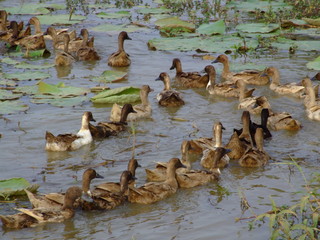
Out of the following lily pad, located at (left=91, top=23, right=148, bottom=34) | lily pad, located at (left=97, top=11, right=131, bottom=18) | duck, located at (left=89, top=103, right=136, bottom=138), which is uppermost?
lily pad, located at (left=97, top=11, right=131, bottom=18)

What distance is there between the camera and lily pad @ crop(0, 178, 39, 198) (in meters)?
7.36

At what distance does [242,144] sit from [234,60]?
5.15 meters

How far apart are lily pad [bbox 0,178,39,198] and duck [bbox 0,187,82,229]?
0.37 metres

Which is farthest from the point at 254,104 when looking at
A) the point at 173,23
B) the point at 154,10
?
the point at 154,10

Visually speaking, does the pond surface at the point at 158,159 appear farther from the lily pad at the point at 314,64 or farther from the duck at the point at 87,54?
the duck at the point at 87,54

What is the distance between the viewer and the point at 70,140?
912cm

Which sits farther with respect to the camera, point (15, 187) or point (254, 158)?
point (254, 158)

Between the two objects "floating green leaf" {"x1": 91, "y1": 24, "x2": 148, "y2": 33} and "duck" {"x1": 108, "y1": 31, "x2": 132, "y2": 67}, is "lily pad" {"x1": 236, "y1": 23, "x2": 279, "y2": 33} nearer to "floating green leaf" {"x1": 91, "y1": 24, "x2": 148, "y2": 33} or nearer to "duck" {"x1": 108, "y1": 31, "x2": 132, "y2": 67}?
"floating green leaf" {"x1": 91, "y1": 24, "x2": 148, "y2": 33}

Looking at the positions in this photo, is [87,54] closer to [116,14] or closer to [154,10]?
[116,14]

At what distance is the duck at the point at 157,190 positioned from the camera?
731 cm

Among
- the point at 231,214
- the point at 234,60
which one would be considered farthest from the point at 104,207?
the point at 234,60

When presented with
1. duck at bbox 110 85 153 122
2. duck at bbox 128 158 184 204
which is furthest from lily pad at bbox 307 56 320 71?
duck at bbox 128 158 184 204

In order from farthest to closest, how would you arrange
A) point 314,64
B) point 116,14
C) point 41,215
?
1. point 116,14
2. point 314,64
3. point 41,215

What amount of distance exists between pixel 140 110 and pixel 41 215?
3.95 meters
